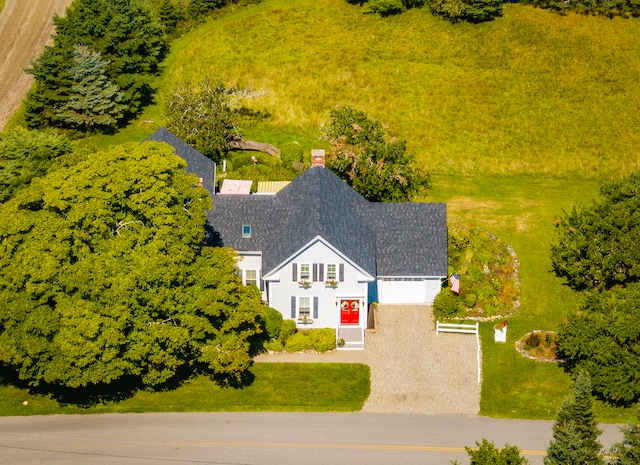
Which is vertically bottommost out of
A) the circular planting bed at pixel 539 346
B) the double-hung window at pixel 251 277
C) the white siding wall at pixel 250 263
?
the circular planting bed at pixel 539 346

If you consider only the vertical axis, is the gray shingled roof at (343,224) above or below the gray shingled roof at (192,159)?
below

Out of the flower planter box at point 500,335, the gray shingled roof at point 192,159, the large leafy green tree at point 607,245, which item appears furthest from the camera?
the gray shingled roof at point 192,159

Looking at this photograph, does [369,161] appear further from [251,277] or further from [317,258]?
[251,277]

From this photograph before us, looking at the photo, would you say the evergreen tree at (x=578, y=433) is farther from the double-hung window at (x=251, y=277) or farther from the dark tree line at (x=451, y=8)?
the dark tree line at (x=451, y=8)

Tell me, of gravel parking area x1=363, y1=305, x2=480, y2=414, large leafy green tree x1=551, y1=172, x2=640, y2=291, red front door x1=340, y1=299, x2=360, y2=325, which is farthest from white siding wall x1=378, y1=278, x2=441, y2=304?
large leafy green tree x1=551, y1=172, x2=640, y2=291

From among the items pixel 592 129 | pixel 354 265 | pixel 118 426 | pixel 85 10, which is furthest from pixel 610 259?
pixel 85 10

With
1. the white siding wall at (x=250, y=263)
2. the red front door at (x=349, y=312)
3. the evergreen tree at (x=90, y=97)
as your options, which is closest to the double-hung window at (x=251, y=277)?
the white siding wall at (x=250, y=263)

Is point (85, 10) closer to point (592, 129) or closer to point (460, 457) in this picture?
point (592, 129)
